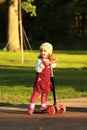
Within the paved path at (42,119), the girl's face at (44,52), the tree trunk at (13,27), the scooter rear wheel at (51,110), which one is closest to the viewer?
the paved path at (42,119)

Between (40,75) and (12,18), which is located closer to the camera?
(40,75)

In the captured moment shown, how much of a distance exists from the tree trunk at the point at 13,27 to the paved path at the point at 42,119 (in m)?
30.0

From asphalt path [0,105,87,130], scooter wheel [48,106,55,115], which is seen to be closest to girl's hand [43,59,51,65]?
scooter wheel [48,106,55,115]

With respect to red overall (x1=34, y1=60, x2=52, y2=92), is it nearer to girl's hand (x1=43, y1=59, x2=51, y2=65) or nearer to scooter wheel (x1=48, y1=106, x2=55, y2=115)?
girl's hand (x1=43, y1=59, x2=51, y2=65)

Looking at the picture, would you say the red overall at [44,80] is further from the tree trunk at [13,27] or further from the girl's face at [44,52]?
the tree trunk at [13,27]

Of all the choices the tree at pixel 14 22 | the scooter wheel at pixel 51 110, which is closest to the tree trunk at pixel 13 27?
the tree at pixel 14 22

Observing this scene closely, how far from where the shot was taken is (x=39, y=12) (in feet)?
214

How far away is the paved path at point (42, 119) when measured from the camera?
1052 centimetres

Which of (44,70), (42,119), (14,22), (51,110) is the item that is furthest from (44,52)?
(14,22)

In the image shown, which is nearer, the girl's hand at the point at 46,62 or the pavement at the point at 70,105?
the girl's hand at the point at 46,62

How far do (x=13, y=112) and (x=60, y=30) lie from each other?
52.8 m

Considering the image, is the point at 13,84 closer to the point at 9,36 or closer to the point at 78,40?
the point at 9,36

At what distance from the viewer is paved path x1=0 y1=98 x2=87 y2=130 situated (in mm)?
10516

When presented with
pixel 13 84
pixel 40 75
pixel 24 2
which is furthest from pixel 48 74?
pixel 24 2
